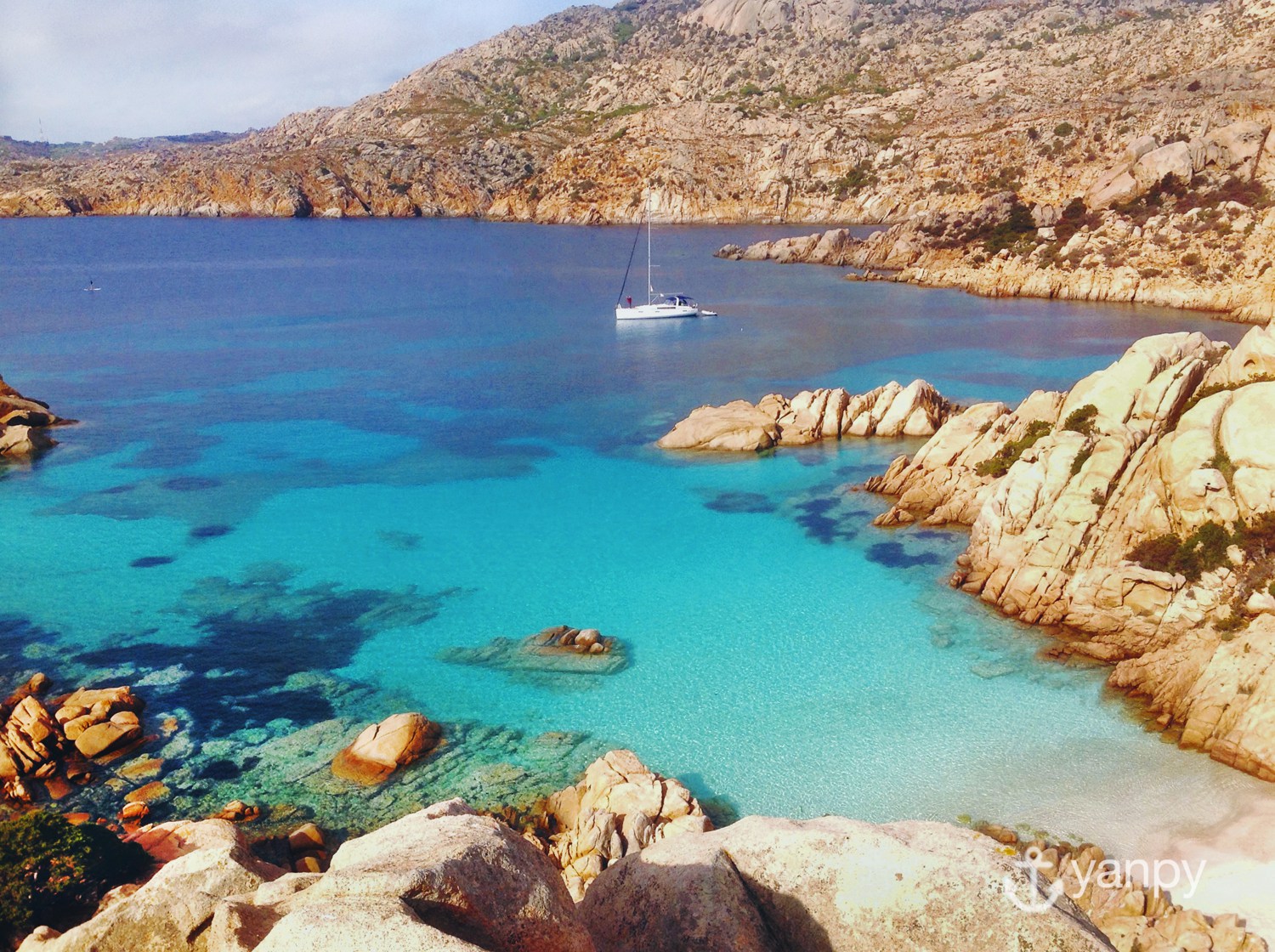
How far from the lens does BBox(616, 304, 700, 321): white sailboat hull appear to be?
286ft

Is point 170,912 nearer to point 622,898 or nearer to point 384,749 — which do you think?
point 622,898

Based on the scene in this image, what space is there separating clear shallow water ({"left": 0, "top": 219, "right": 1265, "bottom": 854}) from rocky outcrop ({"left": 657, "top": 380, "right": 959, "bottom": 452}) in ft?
5.35

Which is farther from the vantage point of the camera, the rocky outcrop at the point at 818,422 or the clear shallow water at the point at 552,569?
the rocky outcrop at the point at 818,422

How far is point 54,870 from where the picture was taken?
59.4ft

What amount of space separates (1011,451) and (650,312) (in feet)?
171

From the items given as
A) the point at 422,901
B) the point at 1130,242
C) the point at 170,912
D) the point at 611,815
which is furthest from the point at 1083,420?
the point at 1130,242

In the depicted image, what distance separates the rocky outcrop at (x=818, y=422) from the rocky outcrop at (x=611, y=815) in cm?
2920

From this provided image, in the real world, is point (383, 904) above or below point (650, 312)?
below

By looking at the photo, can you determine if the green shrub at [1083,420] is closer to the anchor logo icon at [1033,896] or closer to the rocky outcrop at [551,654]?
the rocky outcrop at [551,654]

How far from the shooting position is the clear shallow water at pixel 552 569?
2455cm

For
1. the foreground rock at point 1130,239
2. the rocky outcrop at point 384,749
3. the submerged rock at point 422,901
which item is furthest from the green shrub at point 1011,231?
the submerged rock at point 422,901

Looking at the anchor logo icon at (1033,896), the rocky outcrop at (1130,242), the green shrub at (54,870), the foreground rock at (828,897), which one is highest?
the rocky outcrop at (1130,242)

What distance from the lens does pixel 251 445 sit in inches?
2080

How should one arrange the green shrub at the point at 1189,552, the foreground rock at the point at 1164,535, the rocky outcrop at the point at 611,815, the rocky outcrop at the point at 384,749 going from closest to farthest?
1. the rocky outcrop at the point at 611,815
2. the rocky outcrop at the point at 384,749
3. the foreground rock at the point at 1164,535
4. the green shrub at the point at 1189,552
